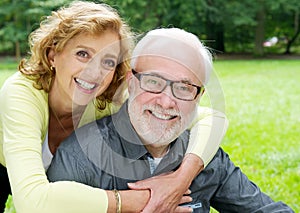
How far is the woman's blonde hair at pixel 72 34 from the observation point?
2338 mm

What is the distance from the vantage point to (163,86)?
216 centimetres

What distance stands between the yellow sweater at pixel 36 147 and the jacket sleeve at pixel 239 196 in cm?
14

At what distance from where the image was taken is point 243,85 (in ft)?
37.6

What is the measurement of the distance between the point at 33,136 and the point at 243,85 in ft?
31.9

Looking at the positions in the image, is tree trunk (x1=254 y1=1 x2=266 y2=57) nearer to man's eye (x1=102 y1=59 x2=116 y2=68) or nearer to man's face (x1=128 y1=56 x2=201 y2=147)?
man's eye (x1=102 y1=59 x2=116 y2=68)

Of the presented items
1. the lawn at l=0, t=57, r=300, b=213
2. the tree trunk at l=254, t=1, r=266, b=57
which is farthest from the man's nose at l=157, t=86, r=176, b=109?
the tree trunk at l=254, t=1, r=266, b=57

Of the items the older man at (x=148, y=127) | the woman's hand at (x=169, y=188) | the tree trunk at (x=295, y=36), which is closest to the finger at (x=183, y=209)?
the woman's hand at (x=169, y=188)

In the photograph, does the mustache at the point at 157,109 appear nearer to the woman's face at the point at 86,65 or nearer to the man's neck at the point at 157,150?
the man's neck at the point at 157,150

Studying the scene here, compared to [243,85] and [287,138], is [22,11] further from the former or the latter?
[287,138]

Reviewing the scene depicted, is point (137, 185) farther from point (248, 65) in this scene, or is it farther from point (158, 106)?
point (248, 65)

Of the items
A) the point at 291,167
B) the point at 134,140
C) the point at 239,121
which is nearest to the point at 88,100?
the point at 134,140

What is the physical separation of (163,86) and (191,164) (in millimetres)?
382

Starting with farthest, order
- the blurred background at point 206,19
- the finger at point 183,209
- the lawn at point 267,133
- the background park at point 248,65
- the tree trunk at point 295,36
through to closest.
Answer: the tree trunk at point 295,36
the blurred background at point 206,19
the background park at point 248,65
the lawn at point 267,133
the finger at point 183,209

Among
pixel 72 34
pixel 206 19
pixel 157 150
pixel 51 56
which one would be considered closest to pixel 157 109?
pixel 157 150
